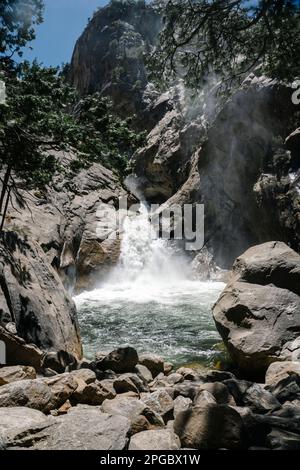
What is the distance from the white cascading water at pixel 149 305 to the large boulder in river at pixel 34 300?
1466 mm

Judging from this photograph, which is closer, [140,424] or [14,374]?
[140,424]

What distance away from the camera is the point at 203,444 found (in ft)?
12.6

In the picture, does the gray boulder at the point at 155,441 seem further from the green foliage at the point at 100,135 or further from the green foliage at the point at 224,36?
the green foliage at the point at 224,36

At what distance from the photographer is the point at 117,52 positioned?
42438 mm

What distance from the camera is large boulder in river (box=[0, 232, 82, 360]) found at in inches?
321

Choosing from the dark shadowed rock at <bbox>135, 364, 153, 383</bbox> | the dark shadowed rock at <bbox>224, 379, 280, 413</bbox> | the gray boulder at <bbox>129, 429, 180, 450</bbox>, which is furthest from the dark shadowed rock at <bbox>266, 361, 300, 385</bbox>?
the gray boulder at <bbox>129, 429, 180, 450</bbox>

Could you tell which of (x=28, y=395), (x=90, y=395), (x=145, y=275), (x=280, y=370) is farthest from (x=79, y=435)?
(x=145, y=275)

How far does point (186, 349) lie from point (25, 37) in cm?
836

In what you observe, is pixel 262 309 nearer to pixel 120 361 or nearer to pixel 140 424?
pixel 120 361

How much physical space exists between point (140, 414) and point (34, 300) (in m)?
4.92

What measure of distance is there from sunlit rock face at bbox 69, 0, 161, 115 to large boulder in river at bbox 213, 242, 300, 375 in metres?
31.0

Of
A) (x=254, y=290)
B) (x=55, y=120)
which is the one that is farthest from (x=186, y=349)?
(x=55, y=120)

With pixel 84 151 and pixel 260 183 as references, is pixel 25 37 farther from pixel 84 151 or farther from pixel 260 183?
pixel 260 183

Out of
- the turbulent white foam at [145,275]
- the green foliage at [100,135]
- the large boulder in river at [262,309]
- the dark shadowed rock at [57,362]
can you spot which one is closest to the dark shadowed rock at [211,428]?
the dark shadowed rock at [57,362]
